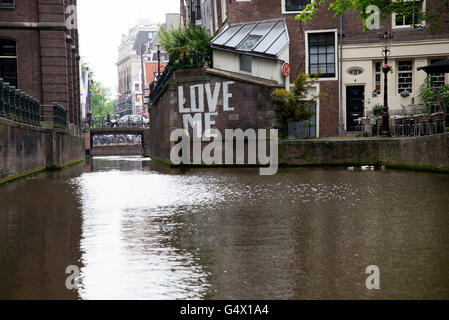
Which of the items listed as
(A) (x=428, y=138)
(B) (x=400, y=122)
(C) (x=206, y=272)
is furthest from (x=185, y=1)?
(C) (x=206, y=272)

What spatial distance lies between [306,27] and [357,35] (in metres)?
2.69

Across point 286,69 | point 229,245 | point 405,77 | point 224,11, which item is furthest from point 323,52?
point 229,245

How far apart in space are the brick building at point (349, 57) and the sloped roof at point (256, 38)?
204 millimetres

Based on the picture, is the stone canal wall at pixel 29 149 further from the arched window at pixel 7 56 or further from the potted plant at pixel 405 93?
the potted plant at pixel 405 93

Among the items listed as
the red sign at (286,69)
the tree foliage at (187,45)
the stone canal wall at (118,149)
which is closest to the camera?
the tree foliage at (187,45)

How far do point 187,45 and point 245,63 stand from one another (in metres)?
3.00

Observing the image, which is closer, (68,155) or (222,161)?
(222,161)

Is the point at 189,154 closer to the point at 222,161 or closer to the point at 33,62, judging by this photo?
the point at 222,161

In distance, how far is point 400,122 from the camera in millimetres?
21250

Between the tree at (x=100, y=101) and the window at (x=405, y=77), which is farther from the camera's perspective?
the tree at (x=100, y=101)

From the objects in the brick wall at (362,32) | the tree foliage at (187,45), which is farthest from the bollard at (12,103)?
the brick wall at (362,32)

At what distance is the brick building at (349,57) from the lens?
29000 mm
